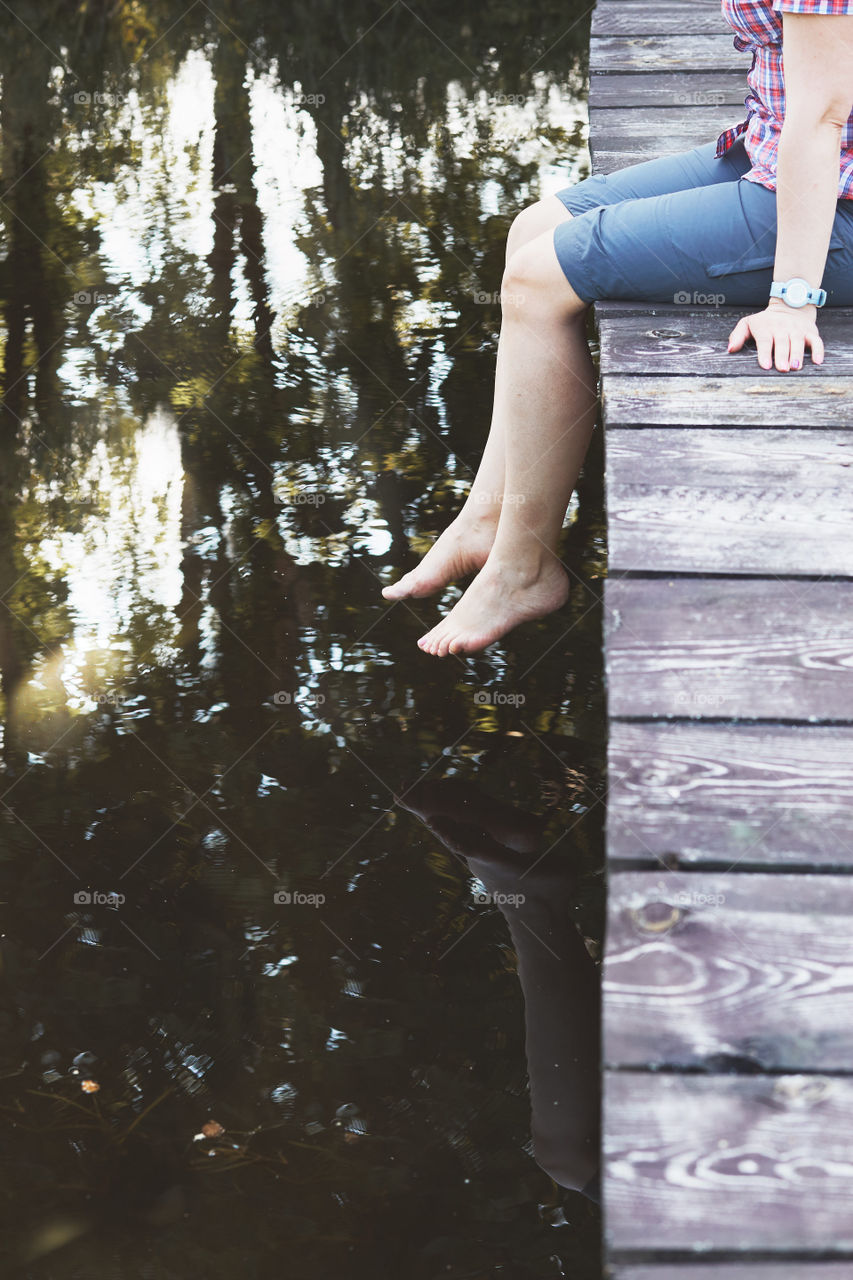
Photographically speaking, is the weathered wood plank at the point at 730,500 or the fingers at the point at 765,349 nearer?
the weathered wood plank at the point at 730,500

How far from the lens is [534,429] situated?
2.15 m

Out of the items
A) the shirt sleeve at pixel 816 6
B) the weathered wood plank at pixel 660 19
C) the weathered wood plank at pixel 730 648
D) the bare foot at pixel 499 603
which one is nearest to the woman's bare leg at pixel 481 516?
the bare foot at pixel 499 603

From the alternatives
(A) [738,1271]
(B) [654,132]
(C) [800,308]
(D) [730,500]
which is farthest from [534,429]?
(A) [738,1271]

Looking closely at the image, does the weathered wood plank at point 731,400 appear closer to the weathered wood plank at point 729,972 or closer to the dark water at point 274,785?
the dark water at point 274,785

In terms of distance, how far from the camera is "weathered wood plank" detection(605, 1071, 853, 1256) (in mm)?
909

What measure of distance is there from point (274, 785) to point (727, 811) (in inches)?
37.9

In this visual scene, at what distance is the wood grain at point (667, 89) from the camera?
3387 mm

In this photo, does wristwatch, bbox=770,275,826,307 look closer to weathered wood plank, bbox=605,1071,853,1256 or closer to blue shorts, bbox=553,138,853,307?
blue shorts, bbox=553,138,853,307

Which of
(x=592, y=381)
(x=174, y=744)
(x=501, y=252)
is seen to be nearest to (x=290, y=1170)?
(x=174, y=744)

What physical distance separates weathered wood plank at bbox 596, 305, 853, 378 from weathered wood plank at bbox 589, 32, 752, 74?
1.77 m

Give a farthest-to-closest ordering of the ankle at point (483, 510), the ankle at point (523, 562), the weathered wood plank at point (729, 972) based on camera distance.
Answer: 1. the ankle at point (483, 510)
2. the ankle at point (523, 562)
3. the weathered wood plank at point (729, 972)

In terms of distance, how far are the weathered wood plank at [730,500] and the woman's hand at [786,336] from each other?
0.19 m

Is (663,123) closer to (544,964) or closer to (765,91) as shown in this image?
(765,91)

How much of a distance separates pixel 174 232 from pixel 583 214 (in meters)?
2.63
